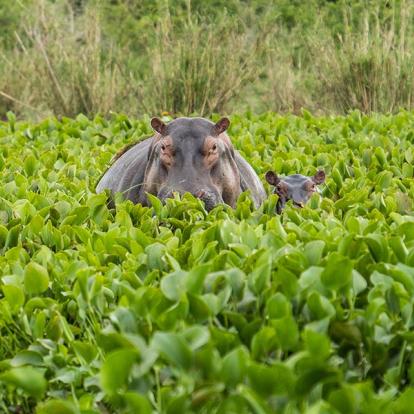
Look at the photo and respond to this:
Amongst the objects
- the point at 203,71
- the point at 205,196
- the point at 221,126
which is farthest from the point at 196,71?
the point at 205,196

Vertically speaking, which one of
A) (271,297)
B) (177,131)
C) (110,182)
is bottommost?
(110,182)

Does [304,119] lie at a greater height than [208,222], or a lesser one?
lesser

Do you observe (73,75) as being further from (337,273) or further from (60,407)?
(60,407)

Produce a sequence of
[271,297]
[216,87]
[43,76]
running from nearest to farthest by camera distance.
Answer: [271,297] < [216,87] < [43,76]

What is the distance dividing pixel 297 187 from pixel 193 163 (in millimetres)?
919

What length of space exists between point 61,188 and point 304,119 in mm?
4436

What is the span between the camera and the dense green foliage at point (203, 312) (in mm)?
2648

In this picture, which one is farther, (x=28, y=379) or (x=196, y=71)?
(x=196, y=71)

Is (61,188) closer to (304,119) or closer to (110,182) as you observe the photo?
(110,182)

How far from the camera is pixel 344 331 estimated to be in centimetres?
307

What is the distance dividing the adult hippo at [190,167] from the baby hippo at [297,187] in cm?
17

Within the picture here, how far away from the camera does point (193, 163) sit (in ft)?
19.9

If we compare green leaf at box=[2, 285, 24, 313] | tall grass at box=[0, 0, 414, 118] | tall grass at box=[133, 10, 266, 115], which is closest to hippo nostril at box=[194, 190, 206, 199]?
green leaf at box=[2, 285, 24, 313]

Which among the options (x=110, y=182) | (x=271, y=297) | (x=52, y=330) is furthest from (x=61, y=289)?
(x=110, y=182)
